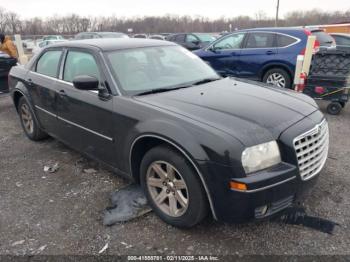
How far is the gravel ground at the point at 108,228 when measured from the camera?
2746 mm

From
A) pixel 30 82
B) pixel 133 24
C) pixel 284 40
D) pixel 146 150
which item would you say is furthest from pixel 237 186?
pixel 133 24

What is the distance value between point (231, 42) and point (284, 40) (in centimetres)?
147

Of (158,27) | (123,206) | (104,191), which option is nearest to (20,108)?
(104,191)

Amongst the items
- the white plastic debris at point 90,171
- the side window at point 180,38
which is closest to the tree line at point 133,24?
the side window at point 180,38

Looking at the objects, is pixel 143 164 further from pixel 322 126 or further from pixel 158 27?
pixel 158 27

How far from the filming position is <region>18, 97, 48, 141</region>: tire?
5125mm

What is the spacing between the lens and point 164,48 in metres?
4.11

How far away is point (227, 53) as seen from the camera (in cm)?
871

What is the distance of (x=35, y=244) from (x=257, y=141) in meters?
2.14

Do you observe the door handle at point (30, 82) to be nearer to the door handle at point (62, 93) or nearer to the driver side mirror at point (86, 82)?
the door handle at point (62, 93)

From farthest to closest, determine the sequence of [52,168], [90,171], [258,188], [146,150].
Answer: [52,168] < [90,171] < [146,150] < [258,188]

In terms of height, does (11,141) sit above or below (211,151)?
below

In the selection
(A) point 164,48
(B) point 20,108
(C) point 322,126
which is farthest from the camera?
(B) point 20,108

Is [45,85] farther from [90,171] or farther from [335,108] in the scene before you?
[335,108]
